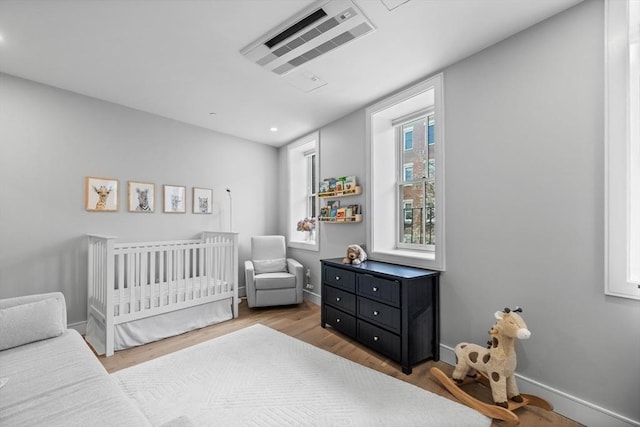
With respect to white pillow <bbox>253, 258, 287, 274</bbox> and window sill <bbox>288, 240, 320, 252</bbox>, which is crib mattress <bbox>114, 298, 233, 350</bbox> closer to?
white pillow <bbox>253, 258, 287, 274</bbox>

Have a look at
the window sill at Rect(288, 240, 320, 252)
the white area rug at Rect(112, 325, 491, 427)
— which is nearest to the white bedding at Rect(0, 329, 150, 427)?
the white area rug at Rect(112, 325, 491, 427)

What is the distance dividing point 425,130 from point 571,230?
1638 millimetres

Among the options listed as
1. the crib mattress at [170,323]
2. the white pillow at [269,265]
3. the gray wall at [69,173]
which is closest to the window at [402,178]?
the white pillow at [269,265]

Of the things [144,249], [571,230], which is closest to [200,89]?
[144,249]

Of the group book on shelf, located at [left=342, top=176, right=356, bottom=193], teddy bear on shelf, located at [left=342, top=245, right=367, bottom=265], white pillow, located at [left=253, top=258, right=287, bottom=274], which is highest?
book on shelf, located at [left=342, top=176, right=356, bottom=193]

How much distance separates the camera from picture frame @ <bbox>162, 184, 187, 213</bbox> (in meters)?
3.58

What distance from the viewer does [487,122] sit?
2.14 meters

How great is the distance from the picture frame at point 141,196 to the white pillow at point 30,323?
5.35 ft

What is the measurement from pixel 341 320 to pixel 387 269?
0.79 metres

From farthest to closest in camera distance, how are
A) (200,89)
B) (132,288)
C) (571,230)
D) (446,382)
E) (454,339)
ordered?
(200,89) → (132,288) → (454,339) → (446,382) → (571,230)

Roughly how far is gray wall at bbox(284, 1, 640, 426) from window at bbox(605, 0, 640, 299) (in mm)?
48

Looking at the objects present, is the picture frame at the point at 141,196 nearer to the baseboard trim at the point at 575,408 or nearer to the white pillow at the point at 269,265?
the white pillow at the point at 269,265

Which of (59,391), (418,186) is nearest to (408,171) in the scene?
(418,186)

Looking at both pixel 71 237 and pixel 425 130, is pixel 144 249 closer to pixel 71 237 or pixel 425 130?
pixel 71 237
